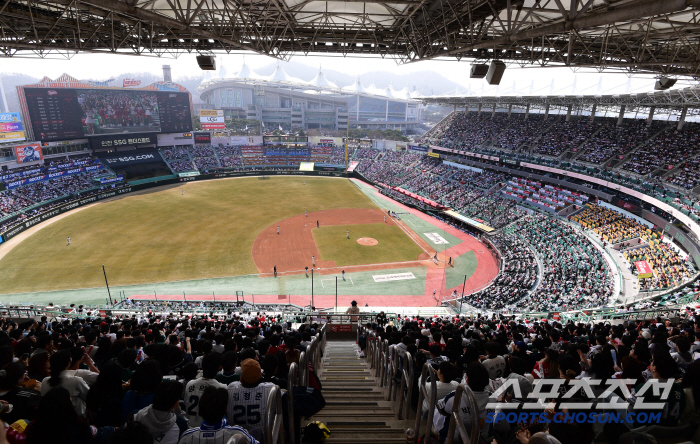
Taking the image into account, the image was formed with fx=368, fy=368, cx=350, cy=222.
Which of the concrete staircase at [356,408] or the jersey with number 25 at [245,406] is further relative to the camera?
the concrete staircase at [356,408]

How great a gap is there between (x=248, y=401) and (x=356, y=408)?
10.5ft

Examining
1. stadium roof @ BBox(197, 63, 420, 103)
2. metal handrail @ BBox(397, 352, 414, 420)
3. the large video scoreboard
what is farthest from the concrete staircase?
stadium roof @ BBox(197, 63, 420, 103)

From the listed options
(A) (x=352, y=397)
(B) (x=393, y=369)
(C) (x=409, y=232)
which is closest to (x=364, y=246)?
(C) (x=409, y=232)

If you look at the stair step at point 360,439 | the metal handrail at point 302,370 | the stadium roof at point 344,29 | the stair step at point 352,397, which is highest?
the stadium roof at point 344,29

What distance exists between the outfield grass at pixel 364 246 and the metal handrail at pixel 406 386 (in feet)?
86.0

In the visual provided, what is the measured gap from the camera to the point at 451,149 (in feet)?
194

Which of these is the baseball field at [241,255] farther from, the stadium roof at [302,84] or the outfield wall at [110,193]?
the stadium roof at [302,84]

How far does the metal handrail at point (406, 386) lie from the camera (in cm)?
513

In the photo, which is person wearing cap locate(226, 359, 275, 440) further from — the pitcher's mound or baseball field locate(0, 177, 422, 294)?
the pitcher's mound

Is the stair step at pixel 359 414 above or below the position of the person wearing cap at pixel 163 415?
below

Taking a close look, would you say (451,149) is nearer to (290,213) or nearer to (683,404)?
(290,213)

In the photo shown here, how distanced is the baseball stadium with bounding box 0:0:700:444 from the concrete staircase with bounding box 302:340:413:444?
0.05m

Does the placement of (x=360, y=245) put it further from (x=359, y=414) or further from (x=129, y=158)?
(x=129, y=158)

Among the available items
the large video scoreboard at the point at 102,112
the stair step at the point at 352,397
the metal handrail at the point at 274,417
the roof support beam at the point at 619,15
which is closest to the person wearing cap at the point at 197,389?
the metal handrail at the point at 274,417
